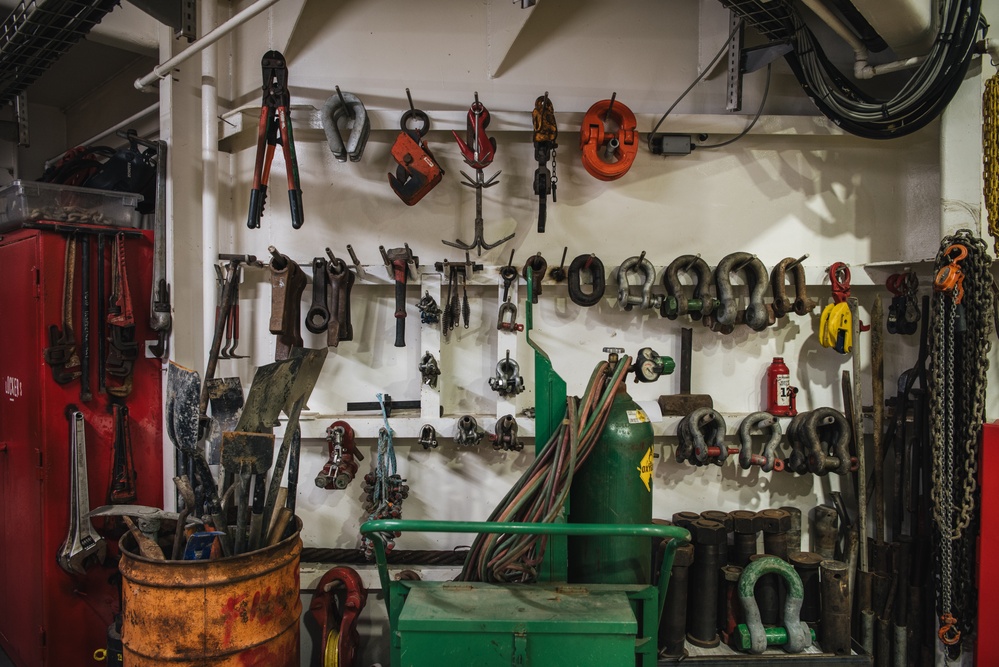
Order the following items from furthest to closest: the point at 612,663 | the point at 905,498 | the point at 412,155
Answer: the point at 905,498
the point at 412,155
the point at 612,663

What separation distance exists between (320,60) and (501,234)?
1.21 metres

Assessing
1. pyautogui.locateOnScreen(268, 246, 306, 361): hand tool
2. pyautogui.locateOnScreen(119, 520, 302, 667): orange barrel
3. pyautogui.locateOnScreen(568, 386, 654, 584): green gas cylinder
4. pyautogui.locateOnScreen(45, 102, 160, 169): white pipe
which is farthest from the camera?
pyautogui.locateOnScreen(45, 102, 160, 169): white pipe

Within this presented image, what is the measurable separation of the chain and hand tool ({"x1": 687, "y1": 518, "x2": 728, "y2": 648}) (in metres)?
1.68

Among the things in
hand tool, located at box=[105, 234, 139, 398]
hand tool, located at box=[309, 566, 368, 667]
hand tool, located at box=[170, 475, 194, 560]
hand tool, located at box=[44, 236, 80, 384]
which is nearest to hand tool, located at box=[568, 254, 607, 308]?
hand tool, located at box=[309, 566, 368, 667]

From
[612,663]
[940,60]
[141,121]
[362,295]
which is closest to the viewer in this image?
[612,663]

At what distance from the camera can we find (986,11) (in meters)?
2.27

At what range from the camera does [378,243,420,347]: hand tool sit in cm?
247

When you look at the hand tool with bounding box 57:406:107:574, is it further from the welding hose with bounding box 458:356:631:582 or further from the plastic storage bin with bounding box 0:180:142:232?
the welding hose with bounding box 458:356:631:582

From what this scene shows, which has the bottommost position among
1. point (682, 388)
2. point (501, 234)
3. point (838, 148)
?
point (682, 388)

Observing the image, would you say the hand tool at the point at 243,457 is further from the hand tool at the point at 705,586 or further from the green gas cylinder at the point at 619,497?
the hand tool at the point at 705,586

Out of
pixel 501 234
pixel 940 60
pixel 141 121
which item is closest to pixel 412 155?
pixel 501 234

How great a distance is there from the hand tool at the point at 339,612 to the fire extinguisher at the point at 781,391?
2.13m

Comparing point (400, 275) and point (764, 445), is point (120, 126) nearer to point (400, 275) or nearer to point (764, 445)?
point (400, 275)

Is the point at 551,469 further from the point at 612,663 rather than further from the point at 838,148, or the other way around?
the point at 838,148
